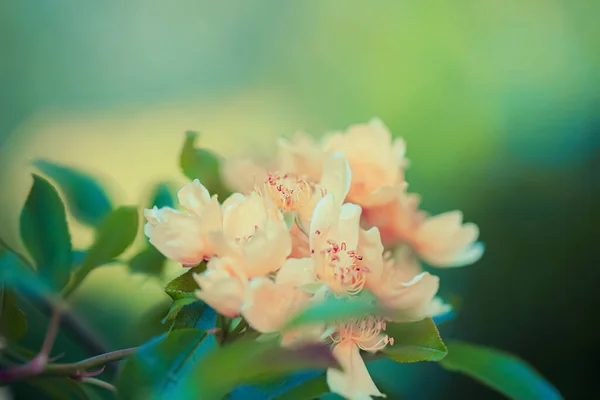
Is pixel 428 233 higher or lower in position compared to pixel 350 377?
higher

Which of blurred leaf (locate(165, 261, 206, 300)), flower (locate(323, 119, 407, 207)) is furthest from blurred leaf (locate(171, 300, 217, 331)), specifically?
flower (locate(323, 119, 407, 207))

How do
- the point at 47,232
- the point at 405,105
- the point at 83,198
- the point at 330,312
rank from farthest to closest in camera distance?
Result: 1. the point at 405,105
2. the point at 83,198
3. the point at 47,232
4. the point at 330,312

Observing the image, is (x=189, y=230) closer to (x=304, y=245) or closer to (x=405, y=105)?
(x=304, y=245)

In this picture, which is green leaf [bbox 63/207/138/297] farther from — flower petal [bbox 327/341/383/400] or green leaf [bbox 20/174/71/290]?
flower petal [bbox 327/341/383/400]

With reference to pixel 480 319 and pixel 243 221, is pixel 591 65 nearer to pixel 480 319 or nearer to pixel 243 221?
pixel 480 319

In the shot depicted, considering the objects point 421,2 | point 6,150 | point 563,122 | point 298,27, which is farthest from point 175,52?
point 563,122

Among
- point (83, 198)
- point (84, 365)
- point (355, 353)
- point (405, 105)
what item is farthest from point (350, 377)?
point (405, 105)

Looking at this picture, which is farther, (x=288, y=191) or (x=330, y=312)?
(x=288, y=191)
